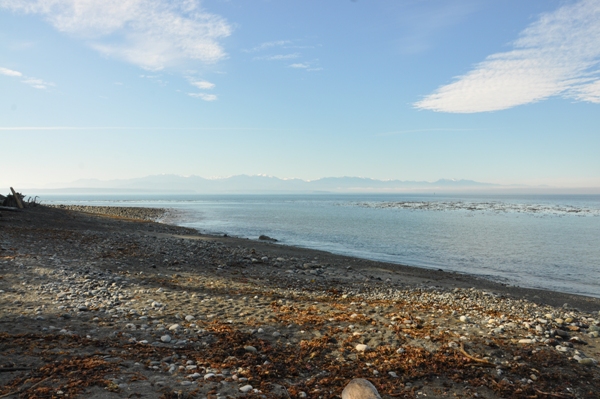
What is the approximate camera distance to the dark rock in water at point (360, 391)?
212 inches

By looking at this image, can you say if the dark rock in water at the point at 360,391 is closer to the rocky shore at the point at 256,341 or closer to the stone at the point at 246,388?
the rocky shore at the point at 256,341

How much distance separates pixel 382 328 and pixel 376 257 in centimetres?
2004

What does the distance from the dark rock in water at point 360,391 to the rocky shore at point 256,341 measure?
1.51ft

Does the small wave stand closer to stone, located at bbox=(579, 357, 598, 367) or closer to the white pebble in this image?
stone, located at bbox=(579, 357, 598, 367)

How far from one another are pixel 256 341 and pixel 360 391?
2920mm

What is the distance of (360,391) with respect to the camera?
5.44 metres

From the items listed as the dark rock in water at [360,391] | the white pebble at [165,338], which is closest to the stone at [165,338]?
the white pebble at [165,338]

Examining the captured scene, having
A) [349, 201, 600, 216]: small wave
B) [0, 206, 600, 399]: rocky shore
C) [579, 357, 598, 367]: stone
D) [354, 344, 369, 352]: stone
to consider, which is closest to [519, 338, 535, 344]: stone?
[0, 206, 600, 399]: rocky shore

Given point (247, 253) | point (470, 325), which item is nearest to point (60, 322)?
point (470, 325)

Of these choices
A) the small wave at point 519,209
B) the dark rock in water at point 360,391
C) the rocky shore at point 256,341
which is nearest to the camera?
the dark rock in water at point 360,391

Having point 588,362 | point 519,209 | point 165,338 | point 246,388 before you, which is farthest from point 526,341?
point 519,209

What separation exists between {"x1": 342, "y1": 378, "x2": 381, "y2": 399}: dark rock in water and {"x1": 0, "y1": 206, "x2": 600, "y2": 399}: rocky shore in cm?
46

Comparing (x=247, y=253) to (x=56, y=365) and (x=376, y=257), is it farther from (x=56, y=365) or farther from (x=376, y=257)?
(x=56, y=365)

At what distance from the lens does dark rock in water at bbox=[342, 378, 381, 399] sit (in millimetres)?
5375
